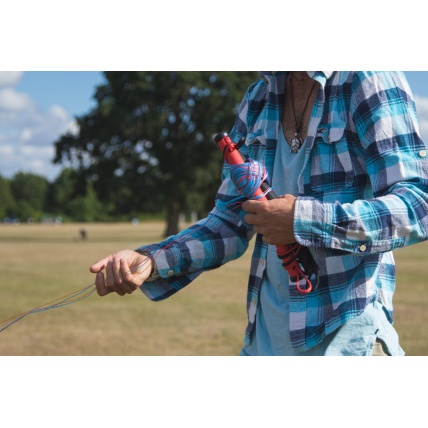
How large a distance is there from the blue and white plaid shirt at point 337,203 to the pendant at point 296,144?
0.26ft

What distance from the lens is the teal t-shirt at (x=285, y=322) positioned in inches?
85.7

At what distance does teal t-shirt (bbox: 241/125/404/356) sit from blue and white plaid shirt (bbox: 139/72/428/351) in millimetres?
33

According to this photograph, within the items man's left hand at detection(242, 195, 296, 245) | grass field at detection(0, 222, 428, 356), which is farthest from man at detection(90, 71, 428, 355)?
grass field at detection(0, 222, 428, 356)

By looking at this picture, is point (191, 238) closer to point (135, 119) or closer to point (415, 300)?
point (415, 300)

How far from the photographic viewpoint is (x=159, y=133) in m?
38.9

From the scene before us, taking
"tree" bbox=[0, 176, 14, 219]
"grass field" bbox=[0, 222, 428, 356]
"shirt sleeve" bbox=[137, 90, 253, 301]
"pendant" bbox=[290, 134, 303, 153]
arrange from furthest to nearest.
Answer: "tree" bbox=[0, 176, 14, 219]
"grass field" bbox=[0, 222, 428, 356]
"shirt sleeve" bbox=[137, 90, 253, 301]
"pendant" bbox=[290, 134, 303, 153]

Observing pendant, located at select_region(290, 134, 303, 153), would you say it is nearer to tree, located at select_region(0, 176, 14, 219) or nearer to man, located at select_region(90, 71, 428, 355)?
man, located at select_region(90, 71, 428, 355)

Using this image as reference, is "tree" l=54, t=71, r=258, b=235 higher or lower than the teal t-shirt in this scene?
higher

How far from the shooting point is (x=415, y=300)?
11484mm

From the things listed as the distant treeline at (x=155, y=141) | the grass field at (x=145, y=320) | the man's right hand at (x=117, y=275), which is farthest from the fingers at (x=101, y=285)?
the distant treeline at (x=155, y=141)

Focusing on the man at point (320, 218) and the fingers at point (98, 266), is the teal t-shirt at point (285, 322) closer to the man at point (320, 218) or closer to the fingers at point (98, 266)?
the man at point (320, 218)

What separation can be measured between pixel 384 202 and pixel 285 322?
61cm

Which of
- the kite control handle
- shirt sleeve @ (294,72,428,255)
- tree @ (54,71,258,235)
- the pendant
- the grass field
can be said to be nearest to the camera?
shirt sleeve @ (294,72,428,255)

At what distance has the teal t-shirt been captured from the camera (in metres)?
2.18
